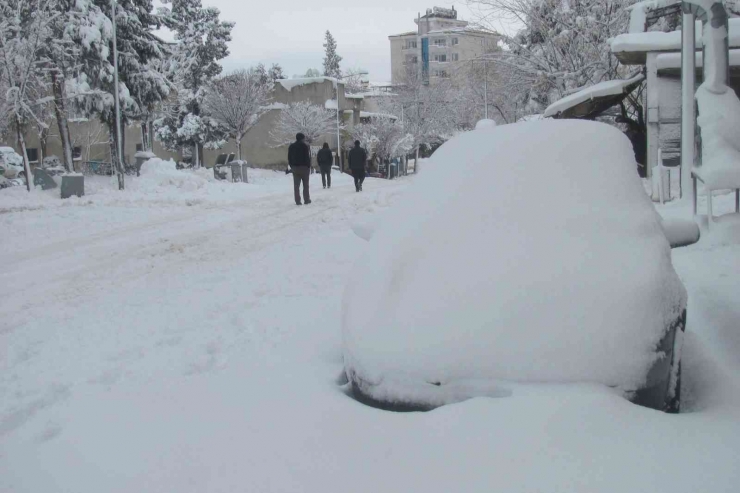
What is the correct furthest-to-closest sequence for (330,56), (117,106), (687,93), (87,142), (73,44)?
(330,56)
(87,142)
(73,44)
(117,106)
(687,93)

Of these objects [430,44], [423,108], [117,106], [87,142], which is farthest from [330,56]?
[117,106]

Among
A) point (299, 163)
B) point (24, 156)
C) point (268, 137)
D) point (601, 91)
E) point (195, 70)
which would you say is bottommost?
point (299, 163)

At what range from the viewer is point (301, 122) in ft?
168

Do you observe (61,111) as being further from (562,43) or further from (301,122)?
(301,122)

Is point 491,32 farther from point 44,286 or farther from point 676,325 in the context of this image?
point 676,325

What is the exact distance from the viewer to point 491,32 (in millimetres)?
24062

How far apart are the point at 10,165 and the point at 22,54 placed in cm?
1052

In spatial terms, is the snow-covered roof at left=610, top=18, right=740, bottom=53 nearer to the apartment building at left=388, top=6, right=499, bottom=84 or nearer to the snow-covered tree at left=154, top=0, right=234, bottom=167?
the snow-covered tree at left=154, top=0, right=234, bottom=167

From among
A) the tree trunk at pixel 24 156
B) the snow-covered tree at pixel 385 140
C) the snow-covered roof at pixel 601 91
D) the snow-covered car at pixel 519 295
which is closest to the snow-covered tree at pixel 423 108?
the snow-covered tree at pixel 385 140

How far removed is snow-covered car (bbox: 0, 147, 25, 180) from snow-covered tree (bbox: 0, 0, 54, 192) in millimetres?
7296

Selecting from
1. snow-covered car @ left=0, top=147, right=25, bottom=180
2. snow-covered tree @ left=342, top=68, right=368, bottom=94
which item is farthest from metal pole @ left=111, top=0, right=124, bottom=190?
snow-covered tree @ left=342, top=68, right=368, bottom=94

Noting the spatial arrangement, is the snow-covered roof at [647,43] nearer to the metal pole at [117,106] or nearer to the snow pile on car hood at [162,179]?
the snow pile on car hood at [162,179]

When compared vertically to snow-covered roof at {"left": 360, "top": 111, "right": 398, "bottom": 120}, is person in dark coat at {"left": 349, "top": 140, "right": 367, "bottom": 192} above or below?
below

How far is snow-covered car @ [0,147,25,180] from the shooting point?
29172 mm
